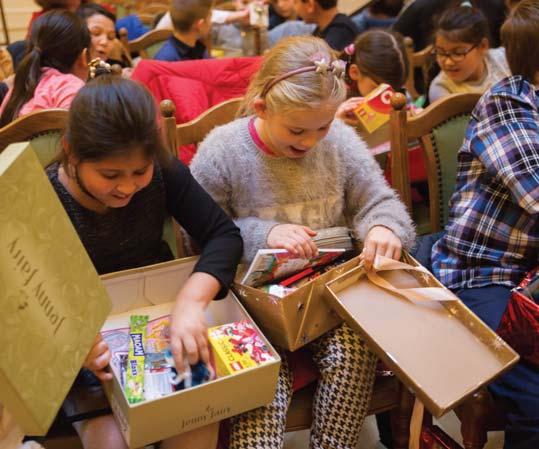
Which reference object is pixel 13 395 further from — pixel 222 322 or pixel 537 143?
pixel 537 143

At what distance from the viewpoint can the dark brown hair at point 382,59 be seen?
213cm

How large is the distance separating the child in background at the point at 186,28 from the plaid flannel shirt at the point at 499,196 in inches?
69.6

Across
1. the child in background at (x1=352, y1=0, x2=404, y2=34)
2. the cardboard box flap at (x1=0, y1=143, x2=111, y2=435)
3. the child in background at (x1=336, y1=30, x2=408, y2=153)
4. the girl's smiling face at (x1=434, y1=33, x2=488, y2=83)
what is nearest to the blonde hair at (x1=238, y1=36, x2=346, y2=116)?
the cardboard box flap at (x1=0, y1=143, x2=111, y2=435)

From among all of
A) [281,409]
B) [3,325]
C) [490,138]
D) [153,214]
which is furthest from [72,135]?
[490,138]

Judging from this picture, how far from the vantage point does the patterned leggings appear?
122 centimetres

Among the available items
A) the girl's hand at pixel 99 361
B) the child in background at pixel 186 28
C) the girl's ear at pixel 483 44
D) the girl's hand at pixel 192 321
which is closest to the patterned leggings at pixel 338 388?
the girl's hand at pixel 192 321

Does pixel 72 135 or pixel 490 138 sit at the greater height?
pixel 72 135

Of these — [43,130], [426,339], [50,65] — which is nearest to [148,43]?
[50,65]

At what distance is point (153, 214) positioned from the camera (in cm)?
129

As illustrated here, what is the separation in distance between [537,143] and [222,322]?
758 millimetres

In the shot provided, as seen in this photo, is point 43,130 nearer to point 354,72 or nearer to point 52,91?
point 52,91

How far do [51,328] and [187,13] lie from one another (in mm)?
2306

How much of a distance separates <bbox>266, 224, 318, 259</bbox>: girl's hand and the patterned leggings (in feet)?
0.56

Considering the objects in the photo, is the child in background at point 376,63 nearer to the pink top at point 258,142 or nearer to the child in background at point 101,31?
the pink top at point 258,142
